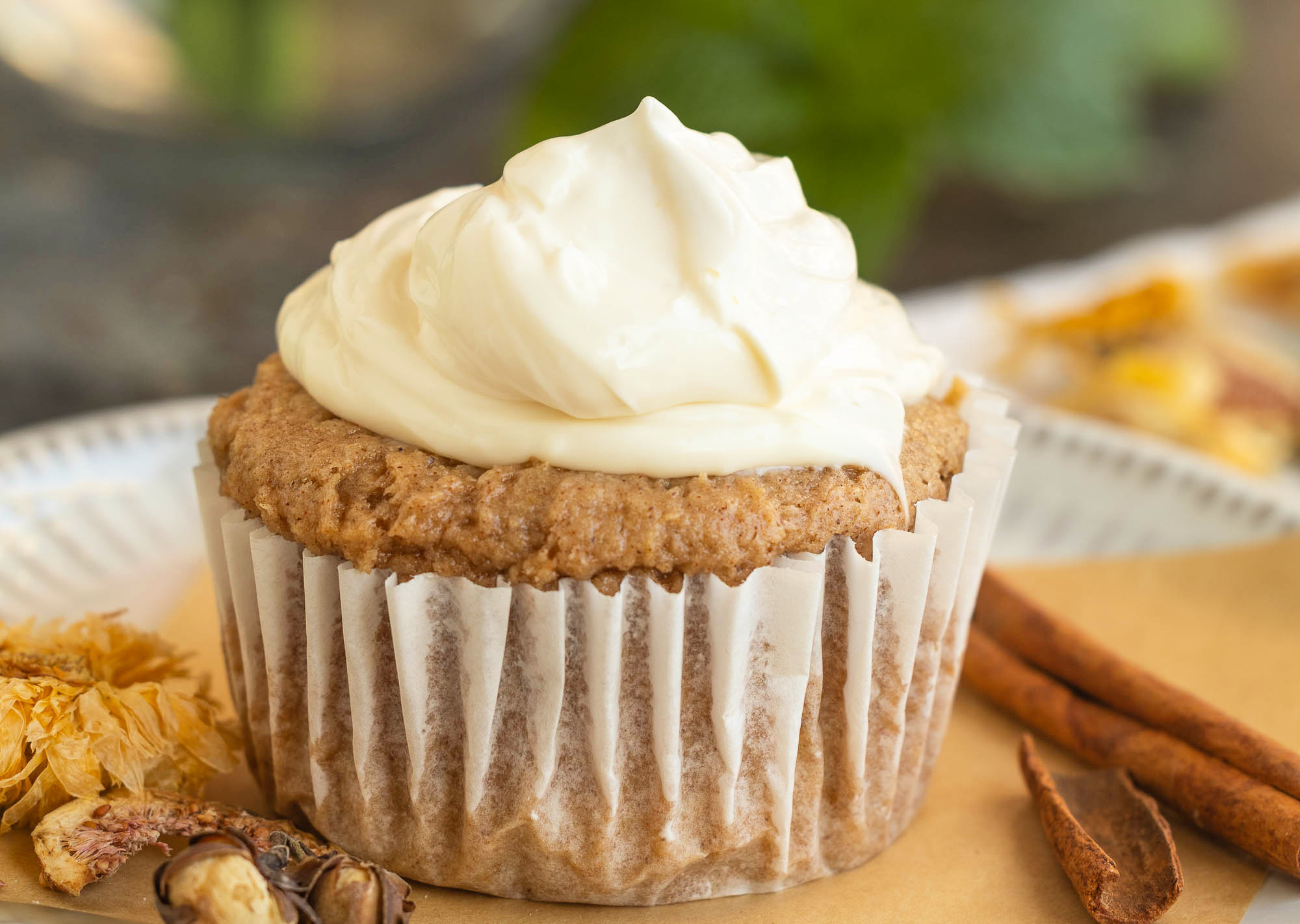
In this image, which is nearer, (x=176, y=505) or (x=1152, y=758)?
(x=1152, y=758)

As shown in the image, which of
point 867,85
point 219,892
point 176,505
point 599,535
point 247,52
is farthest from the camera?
point 247,52

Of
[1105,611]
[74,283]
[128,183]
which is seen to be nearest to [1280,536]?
[1105,611]

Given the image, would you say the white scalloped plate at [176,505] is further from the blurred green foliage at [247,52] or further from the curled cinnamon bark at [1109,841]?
the blurred green foliage at [247,52]

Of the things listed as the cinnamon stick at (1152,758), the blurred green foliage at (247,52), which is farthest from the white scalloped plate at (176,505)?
the blurred green foliage at (247,52)

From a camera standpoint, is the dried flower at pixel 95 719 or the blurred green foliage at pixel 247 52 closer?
the dried flower at pixel 95 719

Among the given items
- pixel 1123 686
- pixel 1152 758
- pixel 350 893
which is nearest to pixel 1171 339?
pixel 1123 686

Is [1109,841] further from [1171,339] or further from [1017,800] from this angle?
[1171,339]
